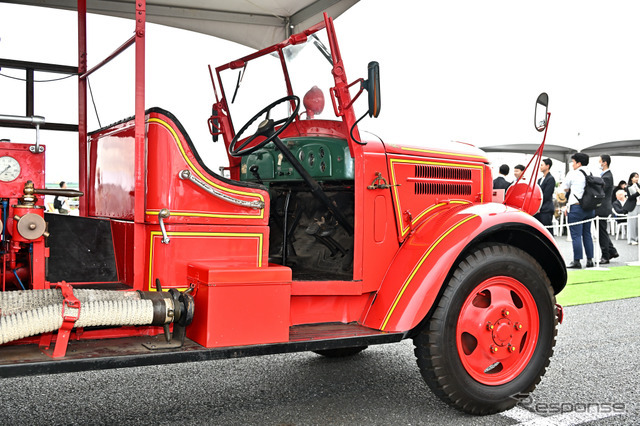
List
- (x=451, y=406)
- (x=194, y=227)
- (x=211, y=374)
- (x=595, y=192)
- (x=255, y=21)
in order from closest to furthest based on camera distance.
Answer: (x=194, y=227)
(x=451, y=406)
(x=211, y=374)
(x=255, y=21)
(x=595, y=192)

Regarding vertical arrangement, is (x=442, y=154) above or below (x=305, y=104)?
below

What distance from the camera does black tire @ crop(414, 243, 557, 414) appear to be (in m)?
3.14

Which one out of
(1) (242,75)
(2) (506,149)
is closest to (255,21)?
(1) (242,75)

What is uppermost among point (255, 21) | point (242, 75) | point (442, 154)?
point (255, 21)

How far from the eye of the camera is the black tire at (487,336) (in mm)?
3137

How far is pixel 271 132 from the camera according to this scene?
329 cm

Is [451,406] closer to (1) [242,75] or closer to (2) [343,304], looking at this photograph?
(2) [343,304]

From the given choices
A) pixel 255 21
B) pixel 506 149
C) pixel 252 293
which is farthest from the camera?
pixel 506 149

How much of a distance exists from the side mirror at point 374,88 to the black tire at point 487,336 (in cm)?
99

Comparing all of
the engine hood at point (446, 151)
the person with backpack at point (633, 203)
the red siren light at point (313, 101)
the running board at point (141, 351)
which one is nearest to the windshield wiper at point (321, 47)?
the red siren light at point (313, 101)

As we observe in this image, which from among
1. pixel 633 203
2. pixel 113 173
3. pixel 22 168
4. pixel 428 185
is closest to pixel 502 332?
pixel 428 185

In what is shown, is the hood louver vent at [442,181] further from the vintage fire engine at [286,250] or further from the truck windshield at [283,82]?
the truck windshield at [283,82]

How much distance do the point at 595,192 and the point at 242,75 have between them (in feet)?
24.5

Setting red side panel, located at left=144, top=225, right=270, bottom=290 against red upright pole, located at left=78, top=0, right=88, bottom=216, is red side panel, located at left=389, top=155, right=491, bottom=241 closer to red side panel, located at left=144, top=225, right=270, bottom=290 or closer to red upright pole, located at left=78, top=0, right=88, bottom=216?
red side panel, located at left=144, top=225, right=270, bottom=290
